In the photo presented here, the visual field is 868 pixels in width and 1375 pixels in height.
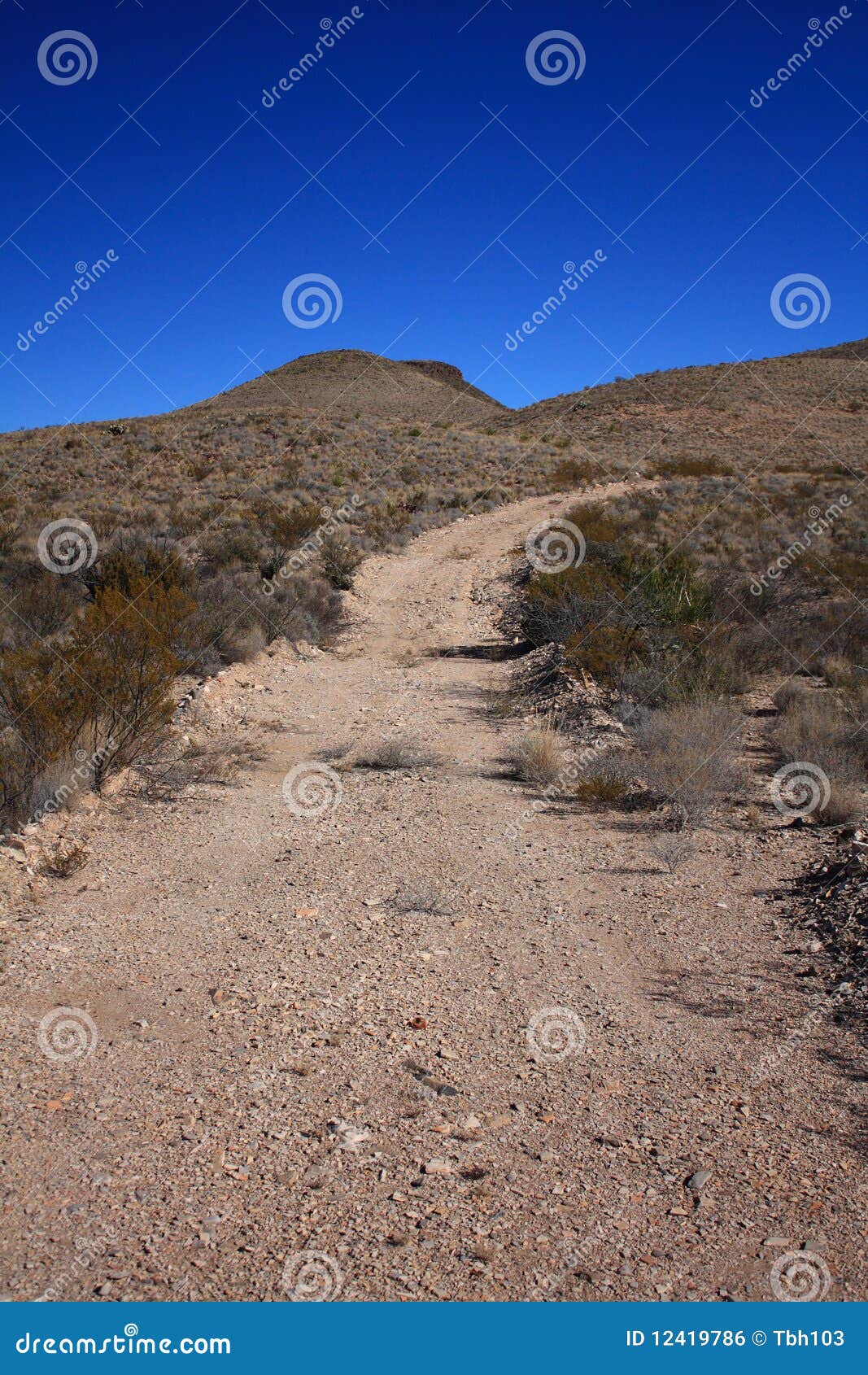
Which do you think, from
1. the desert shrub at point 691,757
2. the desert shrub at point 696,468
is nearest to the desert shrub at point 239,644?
the desert shrub at point 691,757

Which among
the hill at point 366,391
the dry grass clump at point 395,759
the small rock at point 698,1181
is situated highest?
the hill at point 366,391

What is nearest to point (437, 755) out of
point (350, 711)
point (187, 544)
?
point (350, 711)

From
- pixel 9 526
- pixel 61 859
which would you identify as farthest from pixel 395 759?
pixel 9 526

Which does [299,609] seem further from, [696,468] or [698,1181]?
[696,468]

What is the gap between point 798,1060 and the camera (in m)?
3.76

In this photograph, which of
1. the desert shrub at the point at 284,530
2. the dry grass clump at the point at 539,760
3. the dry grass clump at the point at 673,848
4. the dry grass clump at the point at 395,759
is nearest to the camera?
the dry grass clump at the point at 673,848

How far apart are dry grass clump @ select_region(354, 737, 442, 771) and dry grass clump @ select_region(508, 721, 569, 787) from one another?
780 mm

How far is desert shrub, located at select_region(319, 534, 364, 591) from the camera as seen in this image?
16688 millimetres

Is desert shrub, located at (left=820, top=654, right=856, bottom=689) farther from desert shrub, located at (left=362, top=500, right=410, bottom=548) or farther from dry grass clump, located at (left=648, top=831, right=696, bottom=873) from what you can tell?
desert shrub, located at (left=362, top=500, right=410, bottom=548)

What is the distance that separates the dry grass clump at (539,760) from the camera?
7.78 m

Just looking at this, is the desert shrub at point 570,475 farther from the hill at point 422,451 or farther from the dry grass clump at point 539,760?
the dry grass clump at point 539,760

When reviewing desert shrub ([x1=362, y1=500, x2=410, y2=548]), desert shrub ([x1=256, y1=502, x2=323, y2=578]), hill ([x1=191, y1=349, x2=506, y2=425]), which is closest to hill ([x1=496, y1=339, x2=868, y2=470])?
hill ([x1=191, y1=349, x2=506, y2=425])

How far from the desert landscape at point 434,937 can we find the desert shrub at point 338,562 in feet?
6.54

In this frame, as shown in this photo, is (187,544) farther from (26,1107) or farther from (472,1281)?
(472,1281)
